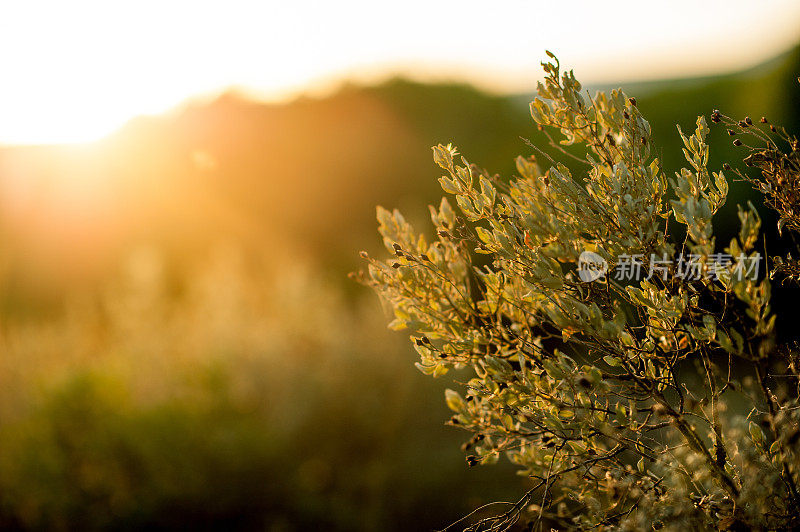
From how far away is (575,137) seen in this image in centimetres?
198

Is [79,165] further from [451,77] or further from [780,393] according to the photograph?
[780,393]

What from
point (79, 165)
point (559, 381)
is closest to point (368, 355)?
point (559, 381)

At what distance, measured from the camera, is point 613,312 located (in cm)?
186

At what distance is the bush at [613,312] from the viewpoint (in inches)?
67.7

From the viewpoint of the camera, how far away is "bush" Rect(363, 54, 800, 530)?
172 cm

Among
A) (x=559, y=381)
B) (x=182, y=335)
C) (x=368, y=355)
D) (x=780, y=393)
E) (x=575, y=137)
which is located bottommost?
(x=368, y=355)

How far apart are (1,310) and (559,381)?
1655 cm
